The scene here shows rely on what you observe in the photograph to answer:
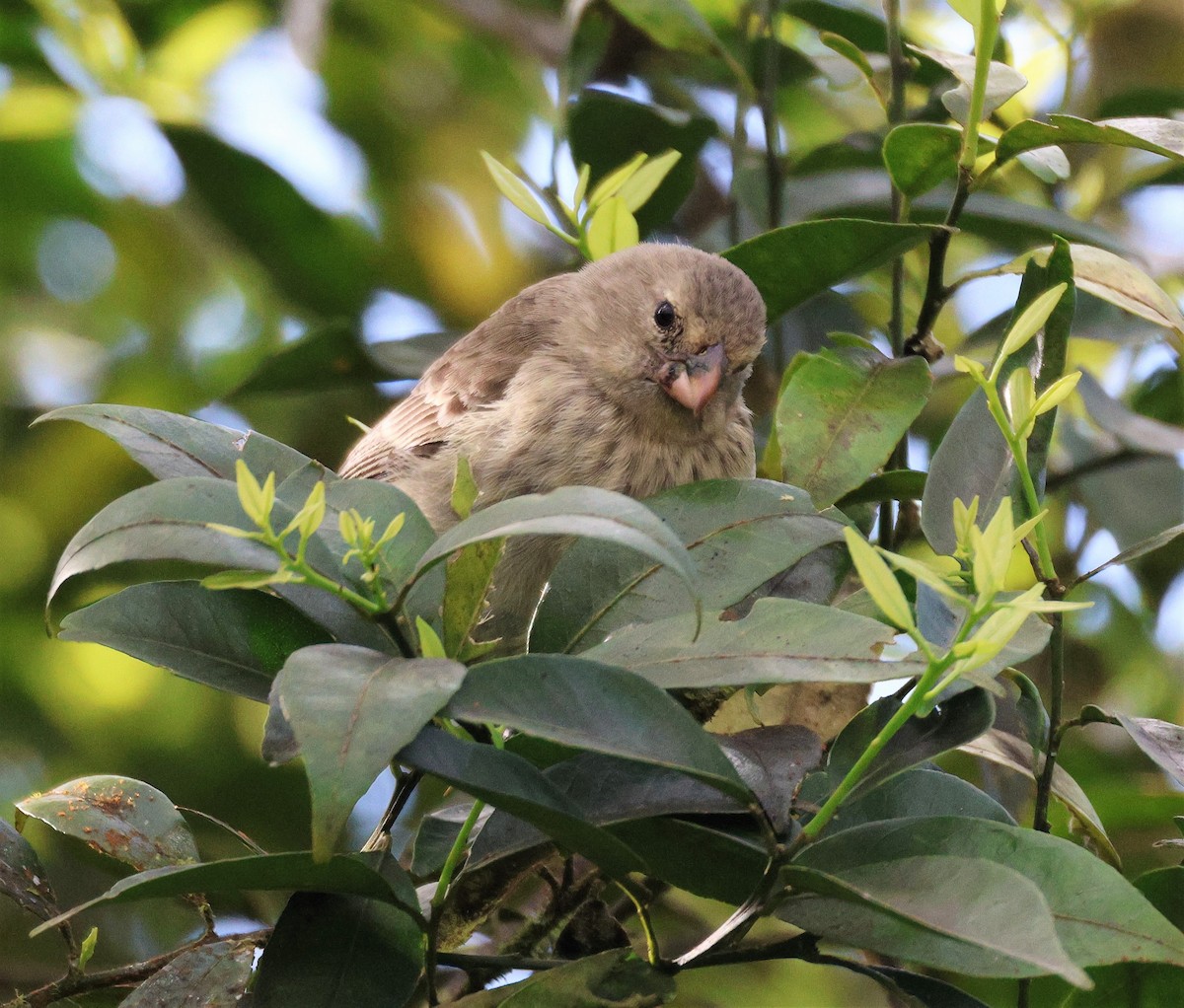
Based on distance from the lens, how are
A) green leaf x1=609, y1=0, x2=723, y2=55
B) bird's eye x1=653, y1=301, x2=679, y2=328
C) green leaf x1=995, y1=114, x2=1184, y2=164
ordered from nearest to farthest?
green leaf x1=995, y1=114, x2=1184, y2=164, green leaf x1=609, y1=0, x2=723, y2=55, bird's eye x1=653, y1=301, x2=679, y2=328

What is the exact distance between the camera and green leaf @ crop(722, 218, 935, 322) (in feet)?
7.06

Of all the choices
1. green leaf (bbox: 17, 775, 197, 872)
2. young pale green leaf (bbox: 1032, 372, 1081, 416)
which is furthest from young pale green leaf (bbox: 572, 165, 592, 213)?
green leaf (bbox: 17, 775, 197, 872)

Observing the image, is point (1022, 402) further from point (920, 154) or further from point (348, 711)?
point (348, 711)

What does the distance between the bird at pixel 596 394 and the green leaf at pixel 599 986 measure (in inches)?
57.6

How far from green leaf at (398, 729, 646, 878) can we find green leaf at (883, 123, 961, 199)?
3.70 feet

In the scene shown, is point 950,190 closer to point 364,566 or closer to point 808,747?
point 808,747

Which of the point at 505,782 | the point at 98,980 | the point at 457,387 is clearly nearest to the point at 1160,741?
the point at 505,782

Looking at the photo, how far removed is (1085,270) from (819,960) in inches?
40.5

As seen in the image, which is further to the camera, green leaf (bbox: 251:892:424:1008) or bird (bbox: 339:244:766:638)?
bird (bbox: 339:244:766:638)

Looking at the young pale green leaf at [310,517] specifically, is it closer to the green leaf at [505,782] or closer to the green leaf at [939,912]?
the green leaf at [505,782]

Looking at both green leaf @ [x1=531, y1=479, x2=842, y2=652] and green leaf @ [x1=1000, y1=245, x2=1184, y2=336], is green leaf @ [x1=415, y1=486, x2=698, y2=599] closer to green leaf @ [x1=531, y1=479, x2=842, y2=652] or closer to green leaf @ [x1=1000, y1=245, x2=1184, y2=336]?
green leaf @ [x1=531, y1=479, x2=842, y2=652]

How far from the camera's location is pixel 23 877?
69.1 inches

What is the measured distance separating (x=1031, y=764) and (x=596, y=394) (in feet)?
5.18

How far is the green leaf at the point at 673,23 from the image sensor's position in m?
2.90
